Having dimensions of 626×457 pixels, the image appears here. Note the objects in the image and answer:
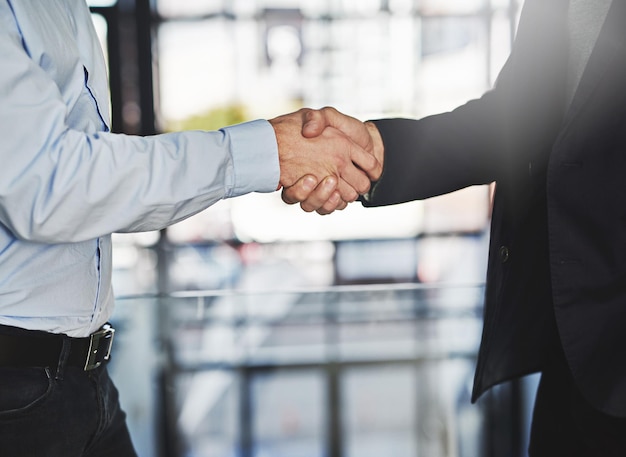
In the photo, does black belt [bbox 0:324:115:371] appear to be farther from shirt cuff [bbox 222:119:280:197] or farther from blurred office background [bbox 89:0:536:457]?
blurred office background [bbox 89:0:536:457]

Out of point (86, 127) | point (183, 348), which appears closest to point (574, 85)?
point (86, 127)

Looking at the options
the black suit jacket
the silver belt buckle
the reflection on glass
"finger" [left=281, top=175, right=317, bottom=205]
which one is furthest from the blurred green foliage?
the silver belt buckle

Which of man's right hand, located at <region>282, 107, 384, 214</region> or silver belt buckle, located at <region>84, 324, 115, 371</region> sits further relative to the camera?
man's right hand, located at <region>282, 107, 384, 214</region>

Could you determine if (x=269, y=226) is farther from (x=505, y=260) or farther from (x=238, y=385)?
(x=505, y=260)

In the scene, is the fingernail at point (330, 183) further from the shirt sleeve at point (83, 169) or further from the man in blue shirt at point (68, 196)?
the shirt sleeve at point (83, 169)

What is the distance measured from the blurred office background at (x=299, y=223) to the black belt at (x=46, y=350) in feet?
8.31

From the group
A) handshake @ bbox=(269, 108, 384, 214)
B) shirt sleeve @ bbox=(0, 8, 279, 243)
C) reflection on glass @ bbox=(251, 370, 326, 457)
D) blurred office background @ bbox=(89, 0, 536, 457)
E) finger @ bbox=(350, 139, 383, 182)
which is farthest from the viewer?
blurred office background @ bbox=(89, 0, 536, 457)

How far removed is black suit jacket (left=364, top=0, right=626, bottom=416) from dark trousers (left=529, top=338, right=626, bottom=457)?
0.05 m

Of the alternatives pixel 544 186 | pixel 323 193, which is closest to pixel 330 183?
pixel 323 193

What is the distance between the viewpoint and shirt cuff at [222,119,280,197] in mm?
1189

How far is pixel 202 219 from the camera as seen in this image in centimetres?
421

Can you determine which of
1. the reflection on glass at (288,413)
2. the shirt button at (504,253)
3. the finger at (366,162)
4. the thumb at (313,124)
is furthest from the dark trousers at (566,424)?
the reflection on glass at (288,413)

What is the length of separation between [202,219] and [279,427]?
4.37 ft

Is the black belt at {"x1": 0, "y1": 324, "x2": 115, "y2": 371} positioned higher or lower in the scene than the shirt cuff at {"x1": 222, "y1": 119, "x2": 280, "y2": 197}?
lower
